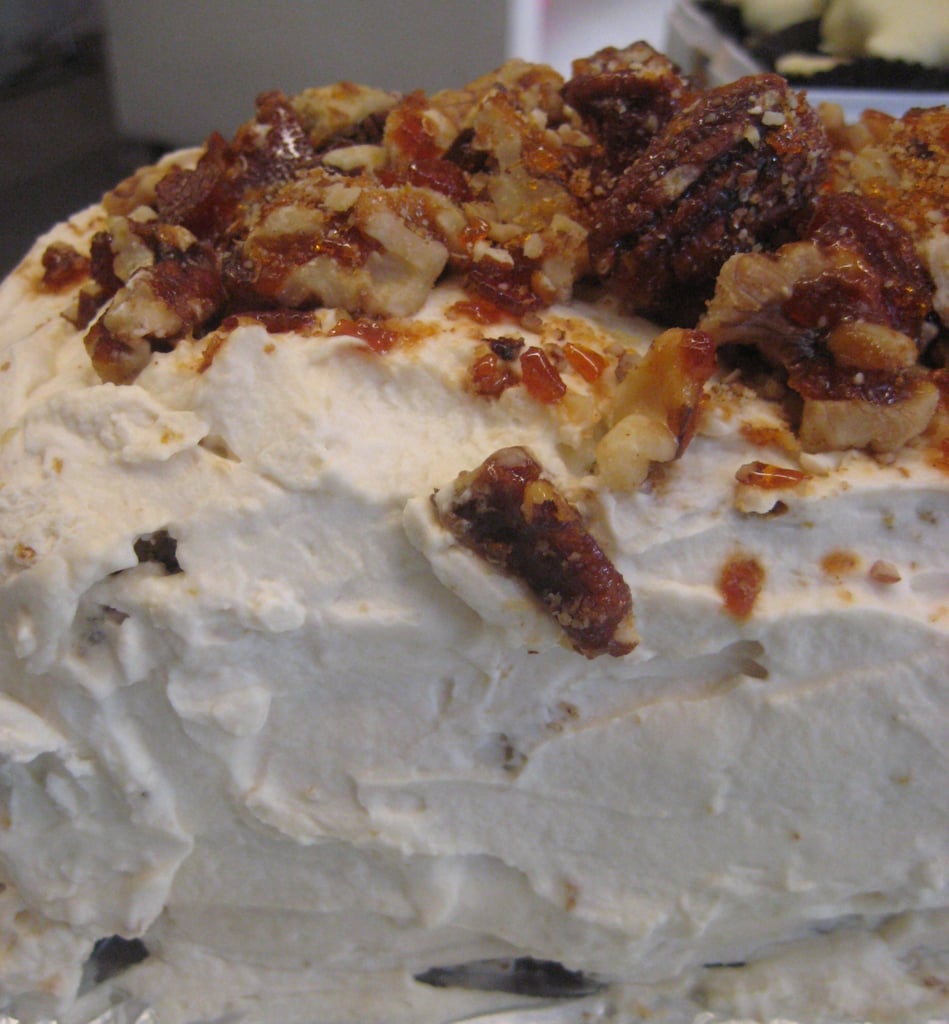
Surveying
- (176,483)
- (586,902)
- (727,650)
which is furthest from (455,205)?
(586,902)

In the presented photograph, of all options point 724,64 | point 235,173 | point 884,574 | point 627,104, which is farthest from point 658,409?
point 724,64

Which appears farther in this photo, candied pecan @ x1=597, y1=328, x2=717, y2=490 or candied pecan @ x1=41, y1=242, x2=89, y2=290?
candied pecan @ x1=41, y1=242, x2=89, y2=290

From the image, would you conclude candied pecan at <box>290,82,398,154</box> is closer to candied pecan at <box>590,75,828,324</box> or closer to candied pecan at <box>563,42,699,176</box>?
candied pecan at <box>563,42,699,176</box>

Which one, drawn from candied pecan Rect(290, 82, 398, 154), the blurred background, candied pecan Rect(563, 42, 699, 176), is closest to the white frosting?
candied pecan Rect(563, 42, 699, 176)

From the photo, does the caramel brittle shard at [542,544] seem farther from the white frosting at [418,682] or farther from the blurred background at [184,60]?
the blurred background at [184,60]

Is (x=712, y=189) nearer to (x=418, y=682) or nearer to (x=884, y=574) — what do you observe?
(x=884, y=574)
